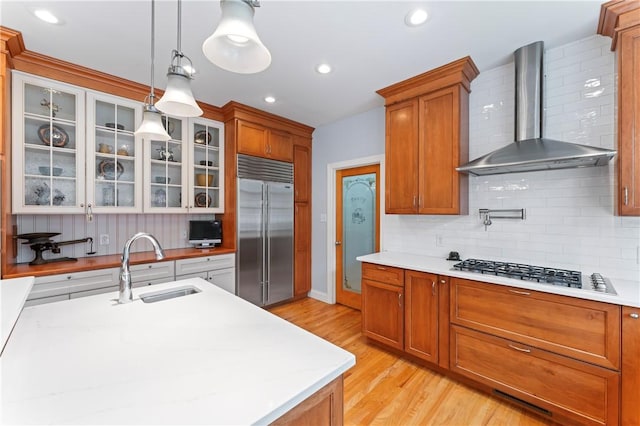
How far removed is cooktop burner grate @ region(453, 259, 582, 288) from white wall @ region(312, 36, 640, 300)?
0.59 ft

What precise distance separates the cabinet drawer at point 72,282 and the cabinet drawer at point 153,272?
163 mm

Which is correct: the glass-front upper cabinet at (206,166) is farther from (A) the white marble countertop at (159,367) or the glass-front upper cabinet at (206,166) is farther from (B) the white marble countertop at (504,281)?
(A) the white marble countertop at (159,367)

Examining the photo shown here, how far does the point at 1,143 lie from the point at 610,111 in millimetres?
4615

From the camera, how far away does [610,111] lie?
2014 millimetres

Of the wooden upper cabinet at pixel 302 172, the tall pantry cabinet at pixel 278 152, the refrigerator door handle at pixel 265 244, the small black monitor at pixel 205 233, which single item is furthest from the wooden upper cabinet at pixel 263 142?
the small black monitor at pixel 205 233

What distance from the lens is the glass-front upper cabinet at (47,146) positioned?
2.32m

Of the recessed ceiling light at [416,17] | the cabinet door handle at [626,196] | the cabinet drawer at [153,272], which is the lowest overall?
the cabinet drawer at [153,272]

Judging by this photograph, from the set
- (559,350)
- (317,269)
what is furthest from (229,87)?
(559,350)

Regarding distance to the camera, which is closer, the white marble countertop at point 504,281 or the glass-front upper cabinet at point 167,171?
the white marble countertop at point 504,281

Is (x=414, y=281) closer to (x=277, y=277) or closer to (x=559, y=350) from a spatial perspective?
(x=559, y=350)

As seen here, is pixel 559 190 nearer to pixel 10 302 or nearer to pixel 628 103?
pixel 628 103

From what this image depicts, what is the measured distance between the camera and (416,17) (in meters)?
1.87

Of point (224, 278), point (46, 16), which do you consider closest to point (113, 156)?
point (46, 16)

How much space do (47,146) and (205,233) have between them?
1702 millimetres
